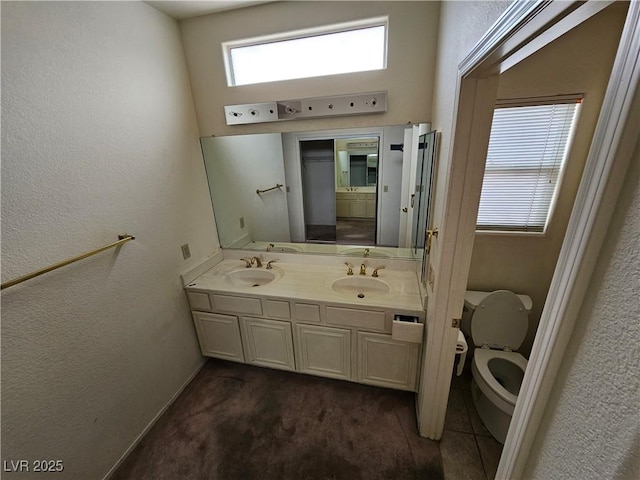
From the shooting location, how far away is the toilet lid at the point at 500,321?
5.21 ft

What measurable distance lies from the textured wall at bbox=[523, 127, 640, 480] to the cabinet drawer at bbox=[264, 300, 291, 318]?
1452 mm

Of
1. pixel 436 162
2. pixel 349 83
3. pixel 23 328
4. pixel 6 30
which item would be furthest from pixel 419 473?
pixel 6 30

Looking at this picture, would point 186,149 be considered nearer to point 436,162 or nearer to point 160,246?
point 160,246

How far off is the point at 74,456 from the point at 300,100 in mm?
2341

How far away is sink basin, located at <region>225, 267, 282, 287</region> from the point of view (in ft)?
6.84

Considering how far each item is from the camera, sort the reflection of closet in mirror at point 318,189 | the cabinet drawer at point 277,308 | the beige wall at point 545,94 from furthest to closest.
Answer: the reflection of closet in mirror at point 318,189 → the cabinet drawer at point 277,308 → the beige wall at point 545,94

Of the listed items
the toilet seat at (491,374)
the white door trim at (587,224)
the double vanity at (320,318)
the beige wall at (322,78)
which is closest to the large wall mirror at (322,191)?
the beige wall at (322,78)

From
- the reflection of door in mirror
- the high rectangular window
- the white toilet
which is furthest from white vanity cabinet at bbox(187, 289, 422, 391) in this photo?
the high rectangular window

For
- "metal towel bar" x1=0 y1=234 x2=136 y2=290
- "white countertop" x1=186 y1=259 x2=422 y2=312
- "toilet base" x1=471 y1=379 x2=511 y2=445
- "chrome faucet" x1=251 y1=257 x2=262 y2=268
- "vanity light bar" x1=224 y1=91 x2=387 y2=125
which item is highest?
"vanity light bar" x1=224 y1=91 x2=387 y2=125

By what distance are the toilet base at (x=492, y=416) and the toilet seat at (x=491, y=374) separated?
0.36 ft

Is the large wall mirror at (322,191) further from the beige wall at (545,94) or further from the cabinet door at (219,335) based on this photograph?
the cabinet door at (219,335)

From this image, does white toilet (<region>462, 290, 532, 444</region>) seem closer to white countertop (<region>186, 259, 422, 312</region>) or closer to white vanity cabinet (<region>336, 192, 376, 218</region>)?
white countertop (<region>186, 259, 422, 312</region>)

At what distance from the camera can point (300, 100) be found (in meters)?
1.73

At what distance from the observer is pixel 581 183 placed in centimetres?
39
